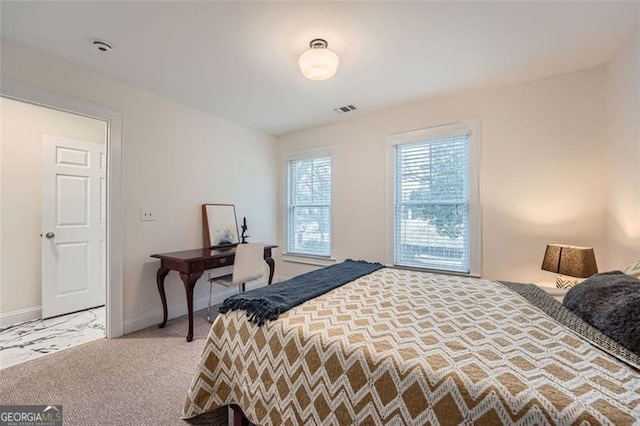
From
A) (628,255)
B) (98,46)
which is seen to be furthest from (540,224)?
(98,46)

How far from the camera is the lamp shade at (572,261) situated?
2102mm

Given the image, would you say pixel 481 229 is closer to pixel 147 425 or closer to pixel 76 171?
pixel 147 425

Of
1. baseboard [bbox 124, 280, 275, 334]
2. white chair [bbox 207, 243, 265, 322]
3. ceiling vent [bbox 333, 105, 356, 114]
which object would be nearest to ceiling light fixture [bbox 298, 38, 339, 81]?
ceiling vent [bbox 333, 105, 356, 114]

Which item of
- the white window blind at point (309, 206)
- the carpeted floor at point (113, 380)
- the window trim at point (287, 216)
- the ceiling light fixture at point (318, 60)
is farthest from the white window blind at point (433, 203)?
the carpeted floor at point (113, 380)

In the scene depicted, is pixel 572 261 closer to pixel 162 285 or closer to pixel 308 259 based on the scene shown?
pixel 308 259

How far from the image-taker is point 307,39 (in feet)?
6.57

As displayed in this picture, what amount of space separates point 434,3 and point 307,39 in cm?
86

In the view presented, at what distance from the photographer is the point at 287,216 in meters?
4.46

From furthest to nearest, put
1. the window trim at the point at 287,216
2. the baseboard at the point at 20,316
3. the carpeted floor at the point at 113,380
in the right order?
the window trim at the point at 287,216, the baseboard at the point at 20,316, the carpeted floor at the point at 113,380

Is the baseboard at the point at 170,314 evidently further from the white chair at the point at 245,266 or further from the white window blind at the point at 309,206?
the white window blind at the point at 309,206

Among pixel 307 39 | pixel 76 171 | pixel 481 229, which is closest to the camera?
pixel 307 39

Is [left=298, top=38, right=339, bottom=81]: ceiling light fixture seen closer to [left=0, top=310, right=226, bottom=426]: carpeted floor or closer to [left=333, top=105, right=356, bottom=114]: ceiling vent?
[left=333, top=105, right=356, bottom=114]: ceiling vent

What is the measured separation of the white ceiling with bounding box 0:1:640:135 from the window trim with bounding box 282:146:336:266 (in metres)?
1.24

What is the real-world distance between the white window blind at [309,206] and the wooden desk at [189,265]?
135 cm
